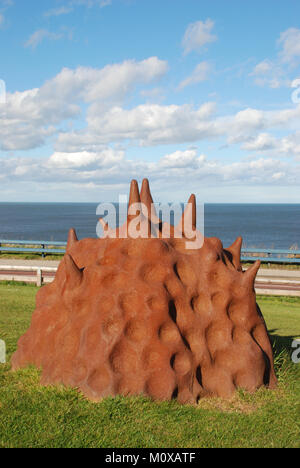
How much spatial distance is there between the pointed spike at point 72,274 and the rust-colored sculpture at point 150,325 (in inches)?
0.6

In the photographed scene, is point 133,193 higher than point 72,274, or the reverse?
point 133,193

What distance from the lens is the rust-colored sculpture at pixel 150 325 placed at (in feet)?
17.2

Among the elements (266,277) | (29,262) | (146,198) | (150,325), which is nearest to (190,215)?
(146,198)

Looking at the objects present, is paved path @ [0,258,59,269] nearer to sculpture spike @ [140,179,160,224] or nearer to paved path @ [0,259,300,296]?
paved path @ [0,259,300,296]

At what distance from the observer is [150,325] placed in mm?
5363

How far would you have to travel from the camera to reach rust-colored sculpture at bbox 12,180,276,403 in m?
5.24

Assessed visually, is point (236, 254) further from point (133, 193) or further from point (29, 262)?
point (29, 262)

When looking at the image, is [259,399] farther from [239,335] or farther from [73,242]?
[73,242]

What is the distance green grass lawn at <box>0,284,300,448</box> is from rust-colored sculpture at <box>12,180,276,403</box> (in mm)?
193

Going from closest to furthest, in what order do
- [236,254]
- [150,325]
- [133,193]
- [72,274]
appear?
[150,325] → [72,274] → [133,193] → [236,254]

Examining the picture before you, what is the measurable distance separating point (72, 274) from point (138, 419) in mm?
2052

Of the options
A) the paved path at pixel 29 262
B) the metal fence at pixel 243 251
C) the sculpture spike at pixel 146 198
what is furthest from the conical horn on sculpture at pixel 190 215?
the paved path at pixel 29 262

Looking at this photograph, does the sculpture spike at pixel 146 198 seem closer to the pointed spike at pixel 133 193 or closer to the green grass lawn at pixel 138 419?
the pointed spike at pixel 133 193
